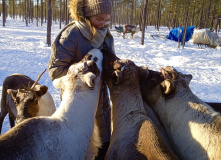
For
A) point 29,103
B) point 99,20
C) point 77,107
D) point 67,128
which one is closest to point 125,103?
point 77,107

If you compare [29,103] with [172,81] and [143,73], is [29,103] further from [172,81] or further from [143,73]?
[172,81]

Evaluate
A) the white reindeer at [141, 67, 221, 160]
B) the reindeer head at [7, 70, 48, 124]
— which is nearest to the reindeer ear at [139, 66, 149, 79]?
the white reindeer at [141, 67, 221, 160]

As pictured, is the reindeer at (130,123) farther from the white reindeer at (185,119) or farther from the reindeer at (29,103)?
the reindeer at (29,103)

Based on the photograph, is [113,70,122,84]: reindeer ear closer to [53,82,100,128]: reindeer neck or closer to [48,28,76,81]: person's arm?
[53,82,100,128]: reindeer neck

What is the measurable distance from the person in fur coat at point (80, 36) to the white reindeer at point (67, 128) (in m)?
0.20

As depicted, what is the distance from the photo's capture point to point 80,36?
7.86ft

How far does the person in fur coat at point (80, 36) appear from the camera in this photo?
230cm

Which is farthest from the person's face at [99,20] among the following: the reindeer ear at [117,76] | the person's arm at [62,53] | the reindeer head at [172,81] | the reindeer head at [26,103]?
the reindeer head at [26,103]

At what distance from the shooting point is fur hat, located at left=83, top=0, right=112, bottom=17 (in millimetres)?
2344

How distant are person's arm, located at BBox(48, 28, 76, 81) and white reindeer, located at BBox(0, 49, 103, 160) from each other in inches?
8.4

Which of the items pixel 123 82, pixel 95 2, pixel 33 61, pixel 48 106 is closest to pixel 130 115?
pixel 123 82

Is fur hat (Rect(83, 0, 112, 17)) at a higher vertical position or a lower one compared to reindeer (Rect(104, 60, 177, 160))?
higher

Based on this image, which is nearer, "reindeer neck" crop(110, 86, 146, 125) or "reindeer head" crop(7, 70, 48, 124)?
"reindeer neck" crop(110, 86, 146, 125)

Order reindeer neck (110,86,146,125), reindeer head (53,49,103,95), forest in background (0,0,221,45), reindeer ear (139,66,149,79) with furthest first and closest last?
forest in background (0,0,221,45)
reindeer ear (139,66,149,79)
reindeer neck (110,86,146,125)
reindeer head (53,49,103,95)
